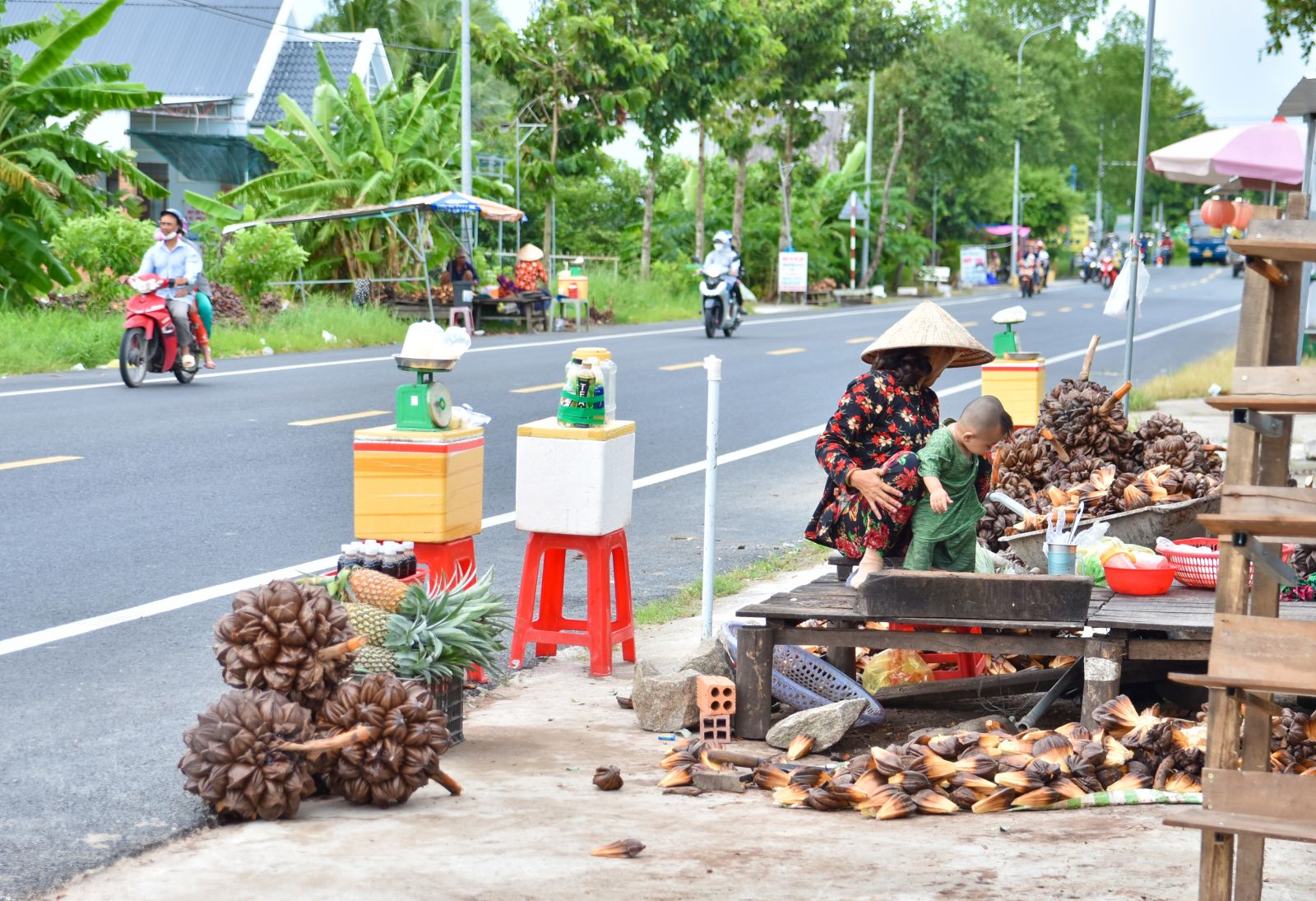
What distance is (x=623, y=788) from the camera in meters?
5.18

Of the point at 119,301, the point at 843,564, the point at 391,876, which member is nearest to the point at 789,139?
the point at 119,301

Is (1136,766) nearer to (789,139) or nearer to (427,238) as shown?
(427,238)

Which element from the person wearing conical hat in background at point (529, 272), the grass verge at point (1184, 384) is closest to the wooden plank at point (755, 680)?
the grass verge at point (1184, 384)

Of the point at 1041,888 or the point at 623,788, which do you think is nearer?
the point at 1041,888

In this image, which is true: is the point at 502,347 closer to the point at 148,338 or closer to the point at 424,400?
the point at 148,338

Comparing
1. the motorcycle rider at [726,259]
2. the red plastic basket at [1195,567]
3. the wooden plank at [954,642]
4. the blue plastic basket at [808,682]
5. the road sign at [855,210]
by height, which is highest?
the road sign at [855,210]

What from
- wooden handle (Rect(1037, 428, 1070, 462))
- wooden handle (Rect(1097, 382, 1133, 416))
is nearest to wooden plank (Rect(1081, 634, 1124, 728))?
wooden handle (Rect(1037, 428, 1070, 462))

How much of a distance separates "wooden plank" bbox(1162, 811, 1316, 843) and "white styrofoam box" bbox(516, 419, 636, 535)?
3459mm

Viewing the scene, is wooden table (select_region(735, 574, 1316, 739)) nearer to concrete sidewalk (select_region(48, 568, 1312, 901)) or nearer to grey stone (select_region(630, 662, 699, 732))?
grey stone (select_region(630, 662, 699, 732))

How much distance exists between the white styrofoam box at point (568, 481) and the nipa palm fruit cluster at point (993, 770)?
1.41 m

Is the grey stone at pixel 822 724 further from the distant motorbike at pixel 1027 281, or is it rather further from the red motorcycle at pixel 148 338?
the distant motorbike at pixel 1027 281

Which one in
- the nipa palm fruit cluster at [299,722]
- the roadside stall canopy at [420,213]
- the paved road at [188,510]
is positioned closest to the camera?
the nipa palm fruit cluster at [299,722]

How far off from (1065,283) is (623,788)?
6594 cm

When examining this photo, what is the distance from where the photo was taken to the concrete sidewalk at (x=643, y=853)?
4.13 m
